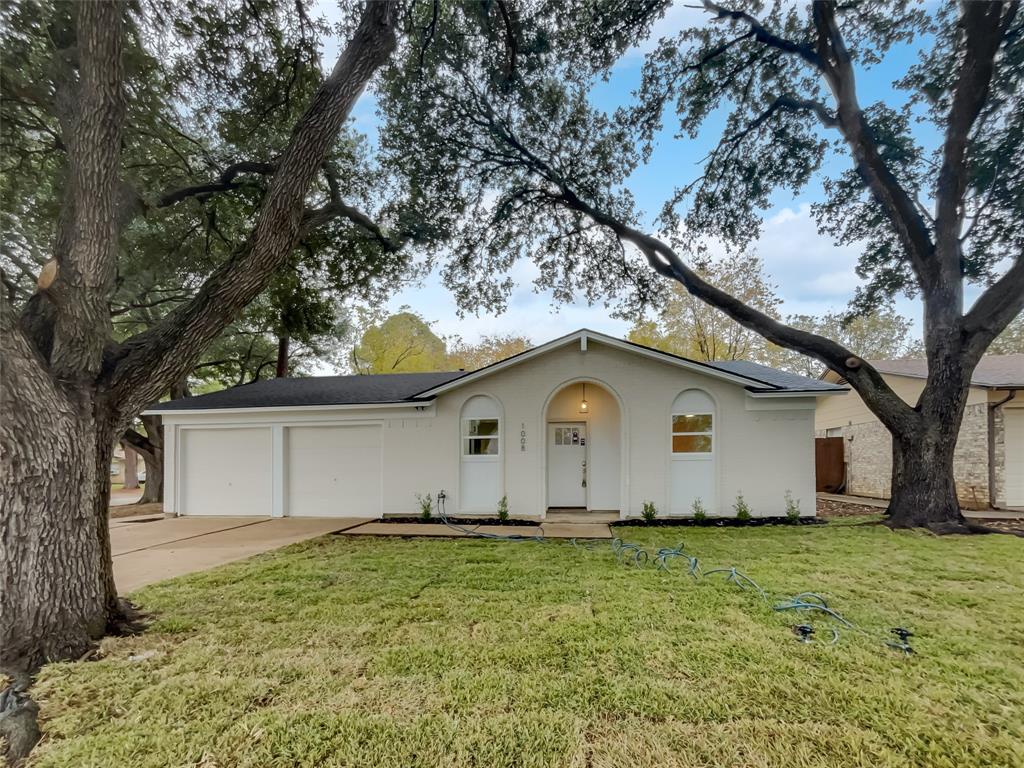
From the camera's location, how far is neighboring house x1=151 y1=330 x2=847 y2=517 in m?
8.80

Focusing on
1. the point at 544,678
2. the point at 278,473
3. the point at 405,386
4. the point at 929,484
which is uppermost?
the point at 405,386

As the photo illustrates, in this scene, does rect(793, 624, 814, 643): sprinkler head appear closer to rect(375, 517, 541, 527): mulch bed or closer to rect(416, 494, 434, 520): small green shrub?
rect(375, 517, 541, 527): mulch bed

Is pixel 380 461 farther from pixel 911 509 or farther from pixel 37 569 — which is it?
pixel 911 509

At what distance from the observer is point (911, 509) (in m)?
7.96

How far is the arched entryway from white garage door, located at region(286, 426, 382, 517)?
411cm

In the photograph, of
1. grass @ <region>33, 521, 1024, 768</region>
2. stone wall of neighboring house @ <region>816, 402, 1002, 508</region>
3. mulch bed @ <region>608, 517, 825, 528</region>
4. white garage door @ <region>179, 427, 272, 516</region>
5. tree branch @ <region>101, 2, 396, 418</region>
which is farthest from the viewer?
stone wall of neighboring house @ <region>816, 402, 1002, 508</region>

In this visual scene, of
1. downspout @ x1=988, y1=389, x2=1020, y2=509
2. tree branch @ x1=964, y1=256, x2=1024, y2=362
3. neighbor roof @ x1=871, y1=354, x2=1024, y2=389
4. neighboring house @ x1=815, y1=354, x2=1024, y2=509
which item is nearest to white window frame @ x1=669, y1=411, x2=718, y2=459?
neighboring house @ x1=815, y1=354, x2=1024, y2=509

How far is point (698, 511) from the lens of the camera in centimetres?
871

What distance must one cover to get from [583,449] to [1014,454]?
10.6 m

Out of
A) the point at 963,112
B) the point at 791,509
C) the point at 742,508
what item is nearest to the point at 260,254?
the point at 742,508

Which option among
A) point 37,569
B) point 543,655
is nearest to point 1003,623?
point 543,655

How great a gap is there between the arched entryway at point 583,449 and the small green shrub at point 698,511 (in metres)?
1.59

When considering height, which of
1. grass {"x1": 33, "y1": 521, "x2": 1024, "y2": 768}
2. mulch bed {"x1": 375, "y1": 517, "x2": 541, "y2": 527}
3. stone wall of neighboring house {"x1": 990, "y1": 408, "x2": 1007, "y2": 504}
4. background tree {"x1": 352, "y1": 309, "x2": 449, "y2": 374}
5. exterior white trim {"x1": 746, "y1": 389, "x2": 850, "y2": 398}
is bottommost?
mulch bed {"x1": 375, "y1": 517, "x2": 541, "y2": 527}

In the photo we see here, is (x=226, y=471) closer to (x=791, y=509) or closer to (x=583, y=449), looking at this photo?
(x=583, y=449)
